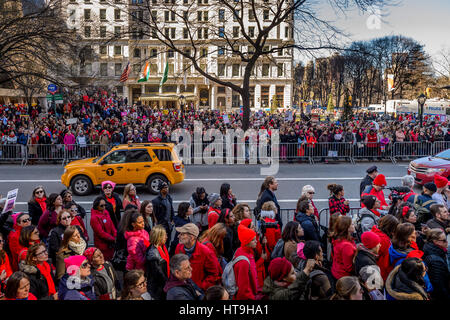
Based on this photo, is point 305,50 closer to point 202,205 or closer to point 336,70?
point 202,205

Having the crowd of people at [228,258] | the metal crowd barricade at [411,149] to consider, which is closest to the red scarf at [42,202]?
the crowd of people at [228,258]

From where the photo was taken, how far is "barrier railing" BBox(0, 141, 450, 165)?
19.2 meters

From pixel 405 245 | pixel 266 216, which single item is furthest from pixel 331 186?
pixel 405 245

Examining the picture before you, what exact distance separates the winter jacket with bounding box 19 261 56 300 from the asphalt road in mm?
7827

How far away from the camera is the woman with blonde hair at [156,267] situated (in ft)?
16.4

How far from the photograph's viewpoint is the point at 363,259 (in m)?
4.90

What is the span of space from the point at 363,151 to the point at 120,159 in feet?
39.2

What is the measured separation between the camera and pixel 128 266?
17.7 ft

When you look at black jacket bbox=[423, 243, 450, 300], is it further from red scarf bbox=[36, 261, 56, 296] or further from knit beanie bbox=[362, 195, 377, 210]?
red scarf bbox=[36, 261, 56, 296]

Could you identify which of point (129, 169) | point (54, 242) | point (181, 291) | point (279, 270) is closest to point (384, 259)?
point (279, 270)

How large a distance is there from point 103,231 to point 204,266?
2.63 metres

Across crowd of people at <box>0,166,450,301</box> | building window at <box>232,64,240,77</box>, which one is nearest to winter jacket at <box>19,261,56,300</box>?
crowd of people at <box>0,166,450,301</box>

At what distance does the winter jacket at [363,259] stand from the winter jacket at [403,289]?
518mm

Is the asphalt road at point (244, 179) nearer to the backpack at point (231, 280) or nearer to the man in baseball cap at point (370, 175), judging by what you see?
the man in baseball cap at point (370, 175)
